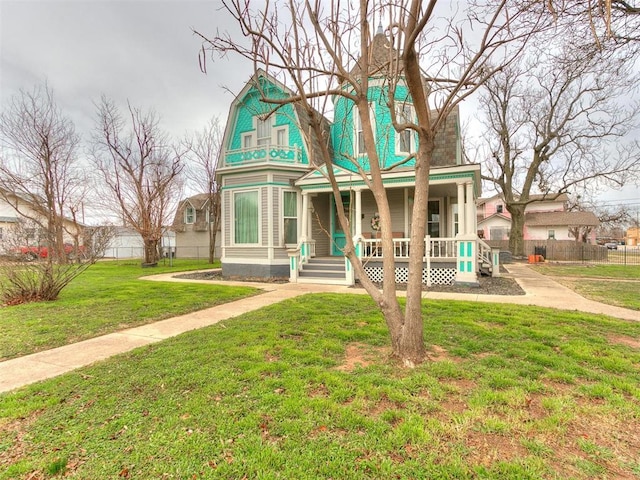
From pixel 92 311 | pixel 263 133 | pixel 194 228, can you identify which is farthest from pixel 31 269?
pixel 194 228

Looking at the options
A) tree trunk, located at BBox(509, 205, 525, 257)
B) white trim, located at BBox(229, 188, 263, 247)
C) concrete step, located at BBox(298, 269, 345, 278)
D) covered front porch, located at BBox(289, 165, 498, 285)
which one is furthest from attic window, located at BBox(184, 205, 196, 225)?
tree trunk, located at BBox(509, 205, 525, 257)

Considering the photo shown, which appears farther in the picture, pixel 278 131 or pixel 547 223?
pixel 547 223

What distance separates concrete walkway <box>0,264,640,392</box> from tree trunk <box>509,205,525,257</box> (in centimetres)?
1800

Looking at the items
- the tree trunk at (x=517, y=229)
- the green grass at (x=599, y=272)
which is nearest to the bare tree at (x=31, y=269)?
the green grass at (x=599, y=272)

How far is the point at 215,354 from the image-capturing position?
163 inches

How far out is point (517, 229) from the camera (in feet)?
88.0

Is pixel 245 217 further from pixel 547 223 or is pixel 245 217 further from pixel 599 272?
pixel 547 223

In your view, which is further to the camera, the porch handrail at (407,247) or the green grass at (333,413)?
the porch handrail at (407,247)

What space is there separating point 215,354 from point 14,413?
1844 mm

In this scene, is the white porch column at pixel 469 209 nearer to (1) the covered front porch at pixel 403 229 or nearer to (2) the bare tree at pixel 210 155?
(1) the covered front porch at pixel 403 229

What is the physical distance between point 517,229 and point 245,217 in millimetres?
23416

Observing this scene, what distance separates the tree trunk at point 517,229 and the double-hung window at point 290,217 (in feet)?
68.8

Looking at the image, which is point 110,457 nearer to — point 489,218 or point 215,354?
point 215,354

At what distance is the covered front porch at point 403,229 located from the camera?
33.7ft
